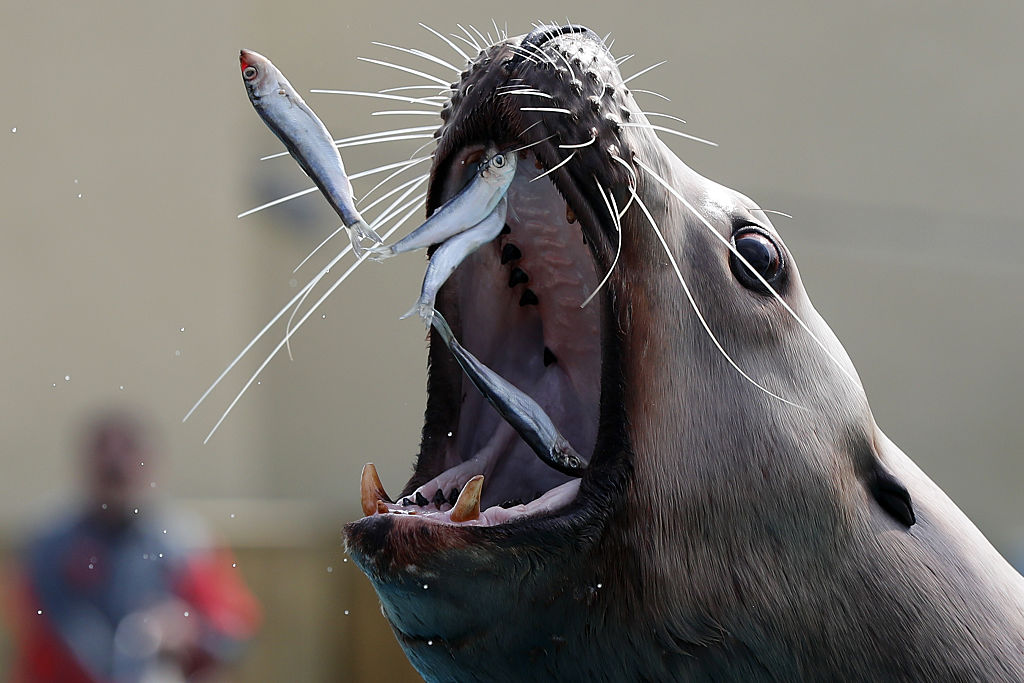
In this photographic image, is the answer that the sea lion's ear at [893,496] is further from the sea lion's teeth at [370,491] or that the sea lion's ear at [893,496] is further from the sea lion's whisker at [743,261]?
the sea lion's teeth at [370,491]

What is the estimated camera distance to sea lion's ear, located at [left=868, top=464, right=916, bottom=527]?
8.47ft

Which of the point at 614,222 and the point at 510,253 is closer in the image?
the point at 614,222

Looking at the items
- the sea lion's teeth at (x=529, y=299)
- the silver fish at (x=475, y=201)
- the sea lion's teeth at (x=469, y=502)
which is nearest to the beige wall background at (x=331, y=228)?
the sea lion's teeth at (x=529, y=299)

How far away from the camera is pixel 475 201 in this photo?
2395 millimetres

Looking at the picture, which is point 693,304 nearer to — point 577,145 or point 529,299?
point 577,145

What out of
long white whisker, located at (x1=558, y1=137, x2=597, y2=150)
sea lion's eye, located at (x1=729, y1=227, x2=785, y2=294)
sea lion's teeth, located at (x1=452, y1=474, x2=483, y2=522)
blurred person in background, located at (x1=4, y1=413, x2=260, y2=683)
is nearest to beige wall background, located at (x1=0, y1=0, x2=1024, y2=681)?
blurred person in background, located at (x1=4, y1=413, x2=260, y2=683)

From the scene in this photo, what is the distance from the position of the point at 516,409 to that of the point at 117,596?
180 inches

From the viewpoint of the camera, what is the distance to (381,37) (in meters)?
10.3

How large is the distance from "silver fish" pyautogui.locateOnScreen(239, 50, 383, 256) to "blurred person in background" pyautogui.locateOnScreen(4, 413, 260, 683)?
4412 millimetres

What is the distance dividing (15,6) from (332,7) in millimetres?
2421

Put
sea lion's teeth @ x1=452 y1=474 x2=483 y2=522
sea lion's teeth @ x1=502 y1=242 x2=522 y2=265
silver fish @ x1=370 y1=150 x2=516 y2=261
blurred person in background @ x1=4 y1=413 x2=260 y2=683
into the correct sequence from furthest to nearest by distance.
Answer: blurred person in background @ x1=4 y1=413 x2=260 y2=683, sea lion's teeth @ x1=502 y1=242 x2=522 y2=265, silver fish @ x1=370 y1=150 x2=516 y2=261, sea lion's teeth @ x1=452 y1=474 x2=483 y2=522

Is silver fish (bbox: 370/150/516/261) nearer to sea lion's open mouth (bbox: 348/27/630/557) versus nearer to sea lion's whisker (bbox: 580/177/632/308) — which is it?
sea lion's open mouth (bbox: 348/27/630/557)

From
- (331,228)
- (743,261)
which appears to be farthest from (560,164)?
(331,228)

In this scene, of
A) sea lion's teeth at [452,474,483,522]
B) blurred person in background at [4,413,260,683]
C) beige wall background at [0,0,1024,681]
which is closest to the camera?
sea lion's teeth at [452,474,483,522]
